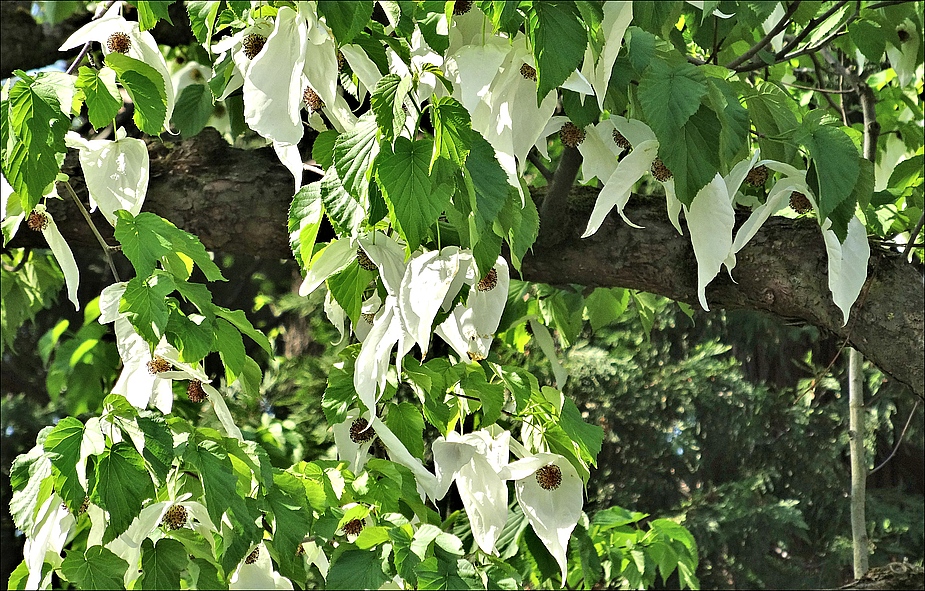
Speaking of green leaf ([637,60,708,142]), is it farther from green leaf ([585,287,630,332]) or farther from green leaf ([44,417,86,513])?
green leaf ([585,287,630,332])

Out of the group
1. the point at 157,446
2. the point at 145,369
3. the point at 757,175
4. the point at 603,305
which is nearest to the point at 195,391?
the point at 145,369

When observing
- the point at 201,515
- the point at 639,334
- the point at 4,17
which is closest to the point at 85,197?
the point at 201,515

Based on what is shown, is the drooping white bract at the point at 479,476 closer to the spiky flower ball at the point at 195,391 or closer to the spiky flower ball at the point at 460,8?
the spiky flower ball at the point at 195,391

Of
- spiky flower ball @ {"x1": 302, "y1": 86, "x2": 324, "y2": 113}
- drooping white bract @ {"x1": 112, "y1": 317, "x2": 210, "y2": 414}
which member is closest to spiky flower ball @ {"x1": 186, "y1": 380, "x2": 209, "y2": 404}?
drooping white bract @ {"x1": 112, "y1": 317, "x2": 210, "y2": 414}

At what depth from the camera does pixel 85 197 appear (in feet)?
2.96

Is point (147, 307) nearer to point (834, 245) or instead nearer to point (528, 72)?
point (528, 72)

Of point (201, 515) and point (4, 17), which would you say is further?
point (4, 17)

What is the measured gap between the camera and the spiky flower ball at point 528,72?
21.1 inches

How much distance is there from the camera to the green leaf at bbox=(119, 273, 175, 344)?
20.7 inches

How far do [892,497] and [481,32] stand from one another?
2201 mm

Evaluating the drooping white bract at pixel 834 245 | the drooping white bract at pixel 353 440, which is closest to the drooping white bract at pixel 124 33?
the drooping white bract at pixel 353 440

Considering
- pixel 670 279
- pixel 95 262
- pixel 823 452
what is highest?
pixel 670 279

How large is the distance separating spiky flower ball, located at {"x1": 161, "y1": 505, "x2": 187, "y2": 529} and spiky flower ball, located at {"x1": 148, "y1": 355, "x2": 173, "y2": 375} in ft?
0.32

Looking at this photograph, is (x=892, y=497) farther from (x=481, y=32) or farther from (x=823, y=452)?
(x=481, y=32)
